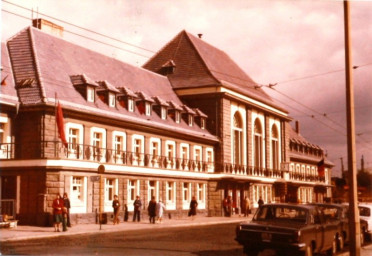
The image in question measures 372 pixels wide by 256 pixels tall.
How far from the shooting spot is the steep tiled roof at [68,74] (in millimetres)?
36562

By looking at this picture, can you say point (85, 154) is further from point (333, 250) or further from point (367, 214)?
point (333, 250)

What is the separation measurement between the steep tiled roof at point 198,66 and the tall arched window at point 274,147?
365 centimetres

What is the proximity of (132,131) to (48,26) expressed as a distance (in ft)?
32.8

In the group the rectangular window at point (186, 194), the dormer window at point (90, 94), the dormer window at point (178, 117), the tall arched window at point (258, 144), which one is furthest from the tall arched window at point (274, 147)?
the dormer window at point (90, 94)

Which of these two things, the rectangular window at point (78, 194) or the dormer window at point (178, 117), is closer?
the rectangular window at point (78, 194)

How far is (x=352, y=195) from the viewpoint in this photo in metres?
13.4

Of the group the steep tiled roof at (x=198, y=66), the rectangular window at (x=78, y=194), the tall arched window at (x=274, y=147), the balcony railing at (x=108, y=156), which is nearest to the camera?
the balcony railing at (x=108, y=156)

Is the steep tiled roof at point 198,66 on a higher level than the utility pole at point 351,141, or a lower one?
higher

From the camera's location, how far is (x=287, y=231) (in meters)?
15.9

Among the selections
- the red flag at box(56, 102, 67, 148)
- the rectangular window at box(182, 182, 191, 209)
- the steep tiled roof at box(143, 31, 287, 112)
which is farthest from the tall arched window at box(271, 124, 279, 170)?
the red flag at box(56, 102, 67, 148)

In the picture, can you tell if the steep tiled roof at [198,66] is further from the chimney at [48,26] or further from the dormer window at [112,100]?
the chimney at [48,26]

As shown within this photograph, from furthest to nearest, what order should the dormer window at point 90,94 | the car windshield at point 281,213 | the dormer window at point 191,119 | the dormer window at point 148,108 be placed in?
1. the dormer window at point 191,119
2. the dormer window at point 148,108
3. the dormer window at point 90,94
4. the car windshield at point 281,213

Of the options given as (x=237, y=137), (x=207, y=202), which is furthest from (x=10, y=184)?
(x=237, y=137)

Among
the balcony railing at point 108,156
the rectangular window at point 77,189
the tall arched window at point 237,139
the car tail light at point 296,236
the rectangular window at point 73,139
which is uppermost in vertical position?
the tall arched window at point 237,139
